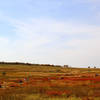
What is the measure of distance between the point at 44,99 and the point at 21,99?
201 centimetres

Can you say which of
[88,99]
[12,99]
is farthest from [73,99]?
[12,99]

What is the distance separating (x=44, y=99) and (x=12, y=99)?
9.14 feet

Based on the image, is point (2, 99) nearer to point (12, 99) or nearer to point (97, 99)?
point (12, 99)

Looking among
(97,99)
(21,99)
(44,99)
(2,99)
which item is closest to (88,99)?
(97,99)

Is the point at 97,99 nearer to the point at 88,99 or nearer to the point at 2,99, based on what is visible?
the point at 88,99

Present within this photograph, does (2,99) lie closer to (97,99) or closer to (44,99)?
(44,99)

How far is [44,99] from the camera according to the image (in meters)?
17.9

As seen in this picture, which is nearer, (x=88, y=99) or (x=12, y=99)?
(x=12, y=99)

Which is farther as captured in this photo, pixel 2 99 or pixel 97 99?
pixel 97 99

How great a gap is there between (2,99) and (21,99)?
64.8 inches

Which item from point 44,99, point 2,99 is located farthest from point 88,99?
point 2,99

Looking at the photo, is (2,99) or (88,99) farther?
(88,99)

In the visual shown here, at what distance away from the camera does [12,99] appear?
56.6ft

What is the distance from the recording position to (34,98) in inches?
720
